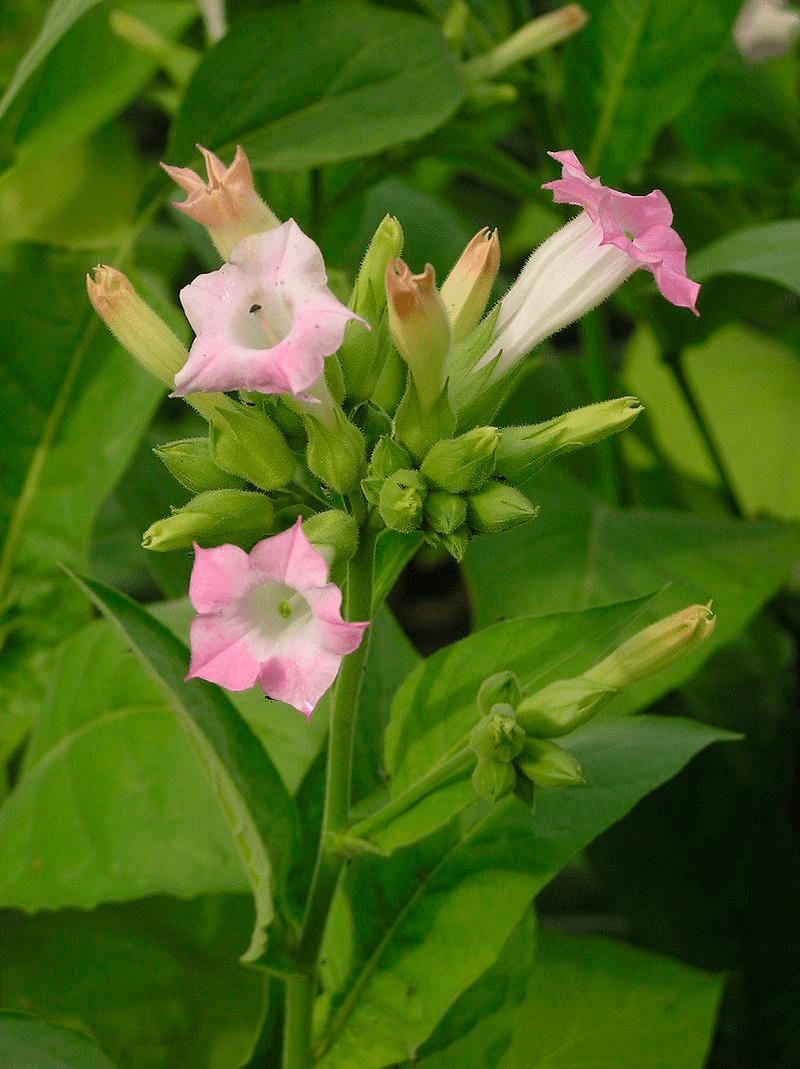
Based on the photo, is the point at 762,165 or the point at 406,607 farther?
the point at 406,607

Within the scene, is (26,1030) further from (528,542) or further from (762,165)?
(762,165)

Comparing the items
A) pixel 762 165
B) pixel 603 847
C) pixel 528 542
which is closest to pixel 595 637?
pixel 528 542

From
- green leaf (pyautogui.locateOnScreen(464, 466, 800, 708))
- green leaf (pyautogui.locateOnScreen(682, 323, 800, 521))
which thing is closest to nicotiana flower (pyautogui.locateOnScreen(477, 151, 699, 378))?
green leaf (pyautogui.locateOnScreen(464, 466, 800, 708))

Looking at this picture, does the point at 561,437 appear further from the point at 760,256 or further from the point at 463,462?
the point at 760,256

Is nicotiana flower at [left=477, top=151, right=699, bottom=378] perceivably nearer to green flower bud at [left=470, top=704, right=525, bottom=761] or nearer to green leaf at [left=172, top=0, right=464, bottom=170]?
green flower bud at [left=470, top=704, right=525, bottom=761]

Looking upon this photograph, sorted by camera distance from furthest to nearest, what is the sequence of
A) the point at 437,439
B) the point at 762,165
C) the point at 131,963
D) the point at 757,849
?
the point at 762,165 < the point at 757,849 < the point at 131,963 < the point at 437,439

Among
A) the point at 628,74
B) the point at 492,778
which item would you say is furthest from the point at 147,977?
the point at 628,74
